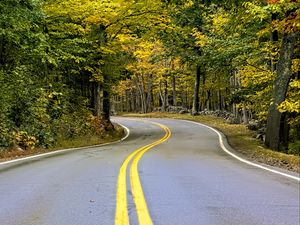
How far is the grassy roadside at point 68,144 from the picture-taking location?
15440 mm

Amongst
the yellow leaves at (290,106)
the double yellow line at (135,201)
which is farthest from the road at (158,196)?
the yellow leaves at (290,106)

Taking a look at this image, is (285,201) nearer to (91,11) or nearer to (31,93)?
(31,93)

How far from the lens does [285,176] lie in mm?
9281

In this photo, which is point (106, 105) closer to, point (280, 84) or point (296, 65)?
point (296, 65)

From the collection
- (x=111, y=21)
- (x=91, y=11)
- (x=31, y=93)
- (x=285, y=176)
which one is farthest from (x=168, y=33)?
(x=285, y=176)

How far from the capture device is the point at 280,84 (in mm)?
15805

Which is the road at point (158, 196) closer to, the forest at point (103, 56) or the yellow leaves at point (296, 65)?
the forest at point (103, 56)

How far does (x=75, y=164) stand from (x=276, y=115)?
332 inches

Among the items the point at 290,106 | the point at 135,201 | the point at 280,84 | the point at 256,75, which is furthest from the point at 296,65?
the point at 135,201

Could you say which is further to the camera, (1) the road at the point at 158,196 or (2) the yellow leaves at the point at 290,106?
(2) the yellow leaves at the point at 290,106

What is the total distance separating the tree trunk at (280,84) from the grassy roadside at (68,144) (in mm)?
9446

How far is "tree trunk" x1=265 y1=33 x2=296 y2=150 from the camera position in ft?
51.4

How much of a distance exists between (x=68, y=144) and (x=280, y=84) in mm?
11034

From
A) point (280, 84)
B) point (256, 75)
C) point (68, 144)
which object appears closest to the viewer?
point (280, 84)
